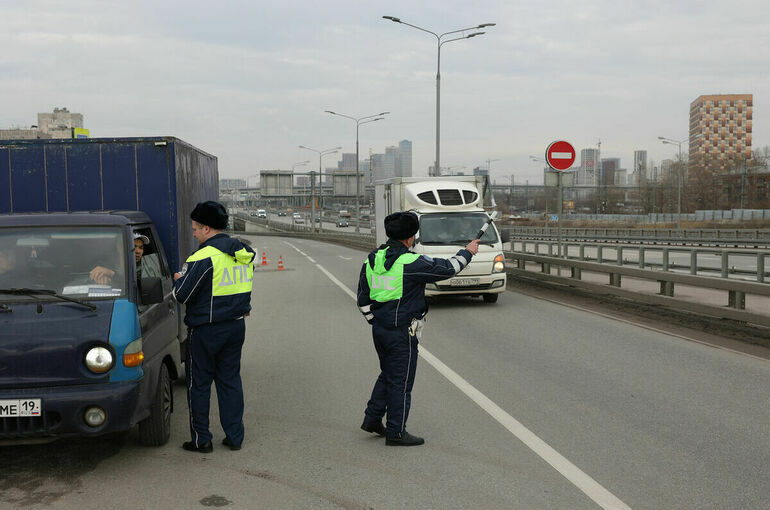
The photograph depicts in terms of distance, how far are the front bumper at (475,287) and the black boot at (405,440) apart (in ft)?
29.4

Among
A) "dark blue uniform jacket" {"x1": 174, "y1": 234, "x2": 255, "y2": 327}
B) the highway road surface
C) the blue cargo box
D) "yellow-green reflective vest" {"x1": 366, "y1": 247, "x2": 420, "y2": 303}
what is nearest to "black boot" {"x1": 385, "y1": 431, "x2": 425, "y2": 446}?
the highway road surface

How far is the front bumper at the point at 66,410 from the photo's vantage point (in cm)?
473

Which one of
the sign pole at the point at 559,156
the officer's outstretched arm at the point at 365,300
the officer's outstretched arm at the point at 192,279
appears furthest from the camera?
the sign pole at the point at 559,156

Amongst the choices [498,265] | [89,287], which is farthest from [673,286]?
[89,287]

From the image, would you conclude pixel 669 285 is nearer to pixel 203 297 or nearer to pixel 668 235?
pixel 203 297

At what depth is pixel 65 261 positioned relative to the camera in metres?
5.43

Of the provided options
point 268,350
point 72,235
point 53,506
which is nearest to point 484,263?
point 268,350

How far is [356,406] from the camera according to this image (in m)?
6.91

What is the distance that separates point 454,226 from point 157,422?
419 inches

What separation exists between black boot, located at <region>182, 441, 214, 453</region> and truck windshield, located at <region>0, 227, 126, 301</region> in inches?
46.2

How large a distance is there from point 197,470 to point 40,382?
1112 millimetres

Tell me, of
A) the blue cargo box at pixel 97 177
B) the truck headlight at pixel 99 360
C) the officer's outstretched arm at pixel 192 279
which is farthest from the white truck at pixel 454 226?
the truck headlight at pixel 99 360

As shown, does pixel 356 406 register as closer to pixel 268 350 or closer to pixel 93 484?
pixel 93 484

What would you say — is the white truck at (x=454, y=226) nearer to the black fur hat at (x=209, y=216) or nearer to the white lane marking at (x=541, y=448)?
the white lane marking at (x=541, y=448)
